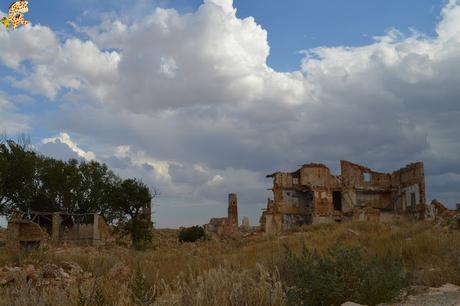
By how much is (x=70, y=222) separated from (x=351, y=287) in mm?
42472

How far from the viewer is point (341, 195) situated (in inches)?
1870

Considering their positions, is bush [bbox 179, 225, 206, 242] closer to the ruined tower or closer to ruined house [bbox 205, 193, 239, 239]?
ruined house [bbox 205, 193, 239, 239]

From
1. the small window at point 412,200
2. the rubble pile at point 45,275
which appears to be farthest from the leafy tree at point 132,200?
the rubble pile at point 45,275

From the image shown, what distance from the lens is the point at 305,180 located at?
152ft

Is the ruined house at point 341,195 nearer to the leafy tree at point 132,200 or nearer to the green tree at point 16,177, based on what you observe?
the leafy tree at point 132,200

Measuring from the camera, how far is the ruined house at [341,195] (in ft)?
147

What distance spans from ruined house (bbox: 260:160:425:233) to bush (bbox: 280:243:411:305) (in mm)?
38162

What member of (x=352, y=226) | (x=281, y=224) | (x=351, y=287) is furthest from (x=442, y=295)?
(x=281, y=224)

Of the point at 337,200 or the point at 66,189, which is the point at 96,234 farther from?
the point at 337,200

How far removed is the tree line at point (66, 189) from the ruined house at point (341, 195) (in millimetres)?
12306

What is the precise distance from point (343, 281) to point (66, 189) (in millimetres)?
42154

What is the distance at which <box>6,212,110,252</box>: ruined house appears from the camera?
3111 centimetres

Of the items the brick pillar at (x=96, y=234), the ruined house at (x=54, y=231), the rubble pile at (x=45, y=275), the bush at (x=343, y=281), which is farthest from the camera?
the brick pillar at (x=96, y=234)

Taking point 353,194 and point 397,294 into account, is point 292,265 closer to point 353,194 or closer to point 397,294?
point 397,294
